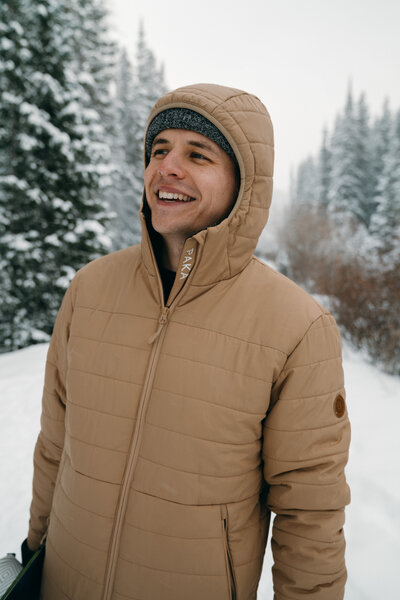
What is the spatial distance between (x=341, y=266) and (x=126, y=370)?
906 cm

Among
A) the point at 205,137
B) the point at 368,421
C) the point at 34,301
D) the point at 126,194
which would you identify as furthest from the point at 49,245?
the point at 126,194

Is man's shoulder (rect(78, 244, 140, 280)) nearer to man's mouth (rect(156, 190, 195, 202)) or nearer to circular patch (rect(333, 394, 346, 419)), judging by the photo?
man's mouth (rect(156, 190, 195, 202))

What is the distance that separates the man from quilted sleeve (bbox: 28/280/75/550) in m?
0.21

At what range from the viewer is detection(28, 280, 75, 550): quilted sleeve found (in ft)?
5.57

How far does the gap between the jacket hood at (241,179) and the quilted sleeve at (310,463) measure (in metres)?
0.43

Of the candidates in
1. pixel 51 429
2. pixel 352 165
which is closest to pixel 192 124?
pixel 51 429

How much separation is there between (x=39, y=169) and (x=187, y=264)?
9.35 metres

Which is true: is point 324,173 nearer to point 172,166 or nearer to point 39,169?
point 39,169

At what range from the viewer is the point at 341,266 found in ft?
30.9

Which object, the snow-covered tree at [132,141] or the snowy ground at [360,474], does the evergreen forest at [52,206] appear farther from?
the snow-covered tree at [132,141]

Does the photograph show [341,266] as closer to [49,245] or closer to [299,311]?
[49,245]

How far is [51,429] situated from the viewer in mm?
1731

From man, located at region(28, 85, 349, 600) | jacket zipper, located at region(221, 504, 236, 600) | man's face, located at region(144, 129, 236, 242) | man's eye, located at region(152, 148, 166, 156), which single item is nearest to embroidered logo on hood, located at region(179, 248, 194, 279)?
man, located at region(28, 85, 349, 600)

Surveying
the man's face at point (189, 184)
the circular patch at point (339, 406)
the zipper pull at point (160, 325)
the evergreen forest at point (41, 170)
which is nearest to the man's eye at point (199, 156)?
the man's face at point (189, 184)
